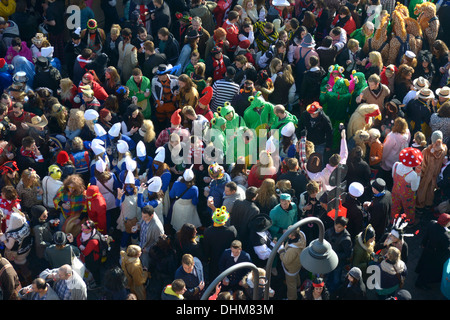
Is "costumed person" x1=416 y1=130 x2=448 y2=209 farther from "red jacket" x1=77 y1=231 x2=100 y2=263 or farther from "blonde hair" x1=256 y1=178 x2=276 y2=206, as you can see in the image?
"red jacket" x1=77 y1=231 x2=100 y2=263

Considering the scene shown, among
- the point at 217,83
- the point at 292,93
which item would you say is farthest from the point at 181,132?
the point at 292,93

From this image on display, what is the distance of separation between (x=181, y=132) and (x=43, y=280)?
12.0 ft

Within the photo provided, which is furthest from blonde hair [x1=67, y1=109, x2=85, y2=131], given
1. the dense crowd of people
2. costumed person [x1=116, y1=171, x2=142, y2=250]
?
costumed person [x1=116, y1=171, x2=142, y2=250]

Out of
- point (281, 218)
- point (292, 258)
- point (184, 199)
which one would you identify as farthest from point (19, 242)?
point (292, 258)

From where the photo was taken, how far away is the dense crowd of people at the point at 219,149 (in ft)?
31.4

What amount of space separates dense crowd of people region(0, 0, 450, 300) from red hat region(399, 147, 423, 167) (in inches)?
1.2

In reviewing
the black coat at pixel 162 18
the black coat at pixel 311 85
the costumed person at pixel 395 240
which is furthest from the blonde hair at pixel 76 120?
the costumed person at pixel 395 240

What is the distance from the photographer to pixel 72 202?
10.1 meters

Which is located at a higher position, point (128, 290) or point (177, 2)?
point (177, 2)

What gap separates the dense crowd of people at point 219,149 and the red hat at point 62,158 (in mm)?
34

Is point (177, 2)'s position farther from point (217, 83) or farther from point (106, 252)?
point (106, 252)

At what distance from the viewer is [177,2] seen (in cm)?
A: 1465

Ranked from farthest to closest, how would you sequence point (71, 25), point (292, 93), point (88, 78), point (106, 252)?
point (71, 25), point (292, 93), point (88, 78), point (106, 252)

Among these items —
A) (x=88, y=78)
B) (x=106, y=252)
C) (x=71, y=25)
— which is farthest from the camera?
(x=71, y=25)
